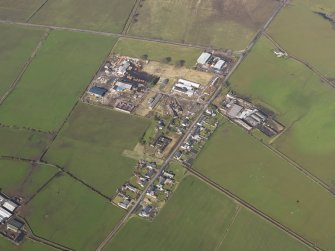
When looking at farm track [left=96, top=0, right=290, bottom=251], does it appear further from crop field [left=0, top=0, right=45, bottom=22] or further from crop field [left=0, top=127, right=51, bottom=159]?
crop field [left=0, top=0, right=45, bottom=22]

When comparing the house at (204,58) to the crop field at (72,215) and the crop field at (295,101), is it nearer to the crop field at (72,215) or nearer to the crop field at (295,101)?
the crop field at (295,101)

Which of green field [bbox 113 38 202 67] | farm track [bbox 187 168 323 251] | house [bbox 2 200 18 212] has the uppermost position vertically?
green field [bbox 113 38 202 67]

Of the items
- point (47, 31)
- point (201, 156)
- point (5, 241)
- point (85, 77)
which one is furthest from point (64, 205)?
point (47, 31)

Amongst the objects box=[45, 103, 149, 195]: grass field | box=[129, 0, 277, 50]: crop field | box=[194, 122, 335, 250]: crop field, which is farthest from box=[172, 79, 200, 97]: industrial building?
box=[129, 0, 277, 50]: crop field

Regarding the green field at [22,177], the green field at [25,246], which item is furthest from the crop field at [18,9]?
the green field at [25,246]

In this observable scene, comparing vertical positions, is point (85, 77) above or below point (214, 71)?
below

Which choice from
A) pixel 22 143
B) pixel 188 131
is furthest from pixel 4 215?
pixel 188 131

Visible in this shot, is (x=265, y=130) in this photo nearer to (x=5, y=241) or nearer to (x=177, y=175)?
(x=177, y=175)
